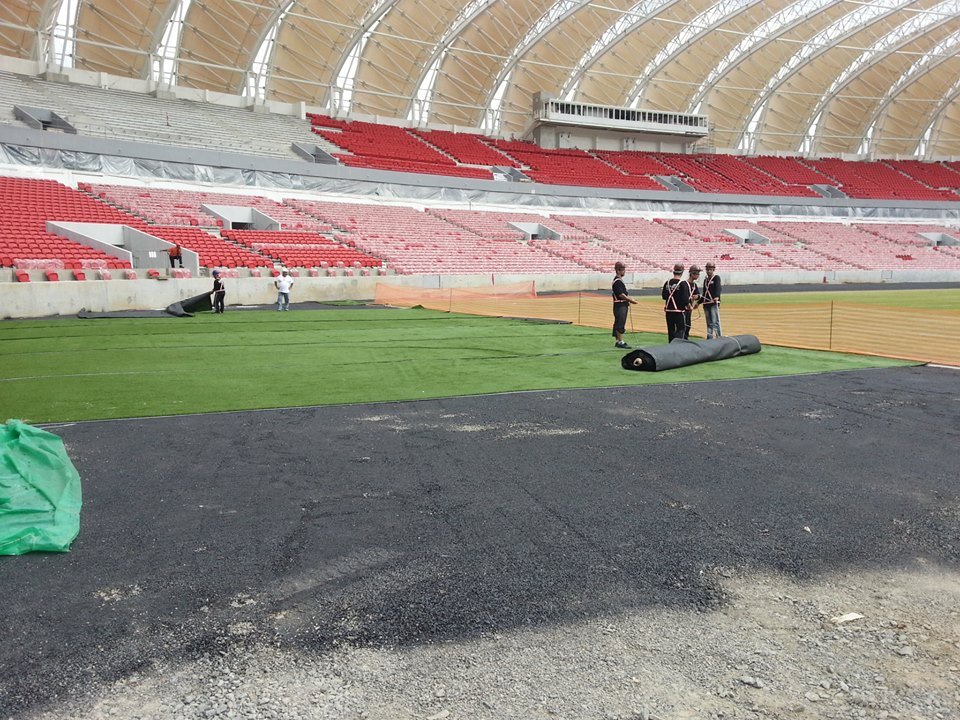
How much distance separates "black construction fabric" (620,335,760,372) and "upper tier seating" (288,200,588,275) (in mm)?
21509

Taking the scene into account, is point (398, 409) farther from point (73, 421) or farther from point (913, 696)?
point (913, 696)

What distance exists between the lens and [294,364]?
38.4ft

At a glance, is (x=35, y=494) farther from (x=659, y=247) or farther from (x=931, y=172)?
(x=931, y=172)

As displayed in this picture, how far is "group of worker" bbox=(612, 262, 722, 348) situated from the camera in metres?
12.7

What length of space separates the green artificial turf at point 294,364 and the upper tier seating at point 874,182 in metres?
55.9

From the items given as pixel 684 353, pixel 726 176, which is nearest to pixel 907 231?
pixel 726 176

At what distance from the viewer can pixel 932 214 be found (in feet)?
197

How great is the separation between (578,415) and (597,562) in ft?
12.9

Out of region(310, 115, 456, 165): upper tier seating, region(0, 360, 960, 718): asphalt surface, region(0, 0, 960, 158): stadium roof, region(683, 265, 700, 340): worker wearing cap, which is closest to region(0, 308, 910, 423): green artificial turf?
region(683, 265, 700, 340): worker wearing cap

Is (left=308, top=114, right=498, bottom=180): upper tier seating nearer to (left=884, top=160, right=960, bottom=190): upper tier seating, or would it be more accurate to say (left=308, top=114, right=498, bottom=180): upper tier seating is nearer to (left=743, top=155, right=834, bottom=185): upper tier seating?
(left=743, top=155, right=834, bottom=185): upper tier seating

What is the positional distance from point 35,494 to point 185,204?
3343cm

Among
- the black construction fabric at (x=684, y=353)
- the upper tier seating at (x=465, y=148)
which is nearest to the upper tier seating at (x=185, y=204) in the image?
the upper tier seating at (x=465, y=148)

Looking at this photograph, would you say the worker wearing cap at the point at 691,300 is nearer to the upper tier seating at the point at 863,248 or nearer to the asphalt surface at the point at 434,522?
the asphalt surface at the point at 434,522

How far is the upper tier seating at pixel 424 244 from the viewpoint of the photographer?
34259 millimetres
